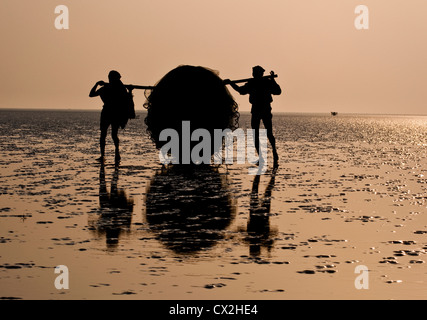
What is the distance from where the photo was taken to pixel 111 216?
9961 mm

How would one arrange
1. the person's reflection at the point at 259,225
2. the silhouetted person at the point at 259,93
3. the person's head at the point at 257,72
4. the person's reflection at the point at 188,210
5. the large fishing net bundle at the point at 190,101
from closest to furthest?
the person's reflection at the point at 259,225 → the person's reflection at the point at 188,210 → the large fishing net bundle at the point at 190,101 → the silhouetted person at the point at 259,93 → the person's head at the point at 257,72

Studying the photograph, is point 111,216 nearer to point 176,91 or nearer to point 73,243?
point 73,243

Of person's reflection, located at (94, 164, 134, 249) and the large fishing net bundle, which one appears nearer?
person's reflection, located at (94, 164, 134, 249)

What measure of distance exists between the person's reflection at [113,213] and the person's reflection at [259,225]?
4.44 feet

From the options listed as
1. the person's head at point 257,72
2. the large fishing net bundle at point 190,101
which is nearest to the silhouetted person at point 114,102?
the large fishing net bundle at point 190,101

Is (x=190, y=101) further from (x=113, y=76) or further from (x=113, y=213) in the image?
(x=113, y=213)

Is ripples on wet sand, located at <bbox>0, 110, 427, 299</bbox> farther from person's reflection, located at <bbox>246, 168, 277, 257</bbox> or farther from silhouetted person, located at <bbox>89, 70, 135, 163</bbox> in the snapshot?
silhouetted person, located at <bbox>89, 70, 135, 163</bbox>

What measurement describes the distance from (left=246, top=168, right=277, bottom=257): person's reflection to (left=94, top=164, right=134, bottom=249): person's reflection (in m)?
1.35

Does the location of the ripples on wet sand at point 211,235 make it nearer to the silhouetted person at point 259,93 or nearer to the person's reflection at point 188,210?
the person's reflection at point 188,210

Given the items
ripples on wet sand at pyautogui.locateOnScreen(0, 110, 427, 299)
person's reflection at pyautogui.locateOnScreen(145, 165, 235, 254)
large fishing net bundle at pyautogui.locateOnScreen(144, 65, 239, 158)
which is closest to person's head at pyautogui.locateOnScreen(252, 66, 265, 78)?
large fishing net bundle at pyautogui.locateOnScreen(144, 65, 239, 158)

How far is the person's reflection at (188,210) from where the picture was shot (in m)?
8.39

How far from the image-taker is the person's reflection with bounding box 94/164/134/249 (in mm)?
8680

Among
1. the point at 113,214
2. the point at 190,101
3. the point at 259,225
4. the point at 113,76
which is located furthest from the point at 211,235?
the point at 113,76

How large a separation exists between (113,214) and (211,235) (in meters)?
1.91
